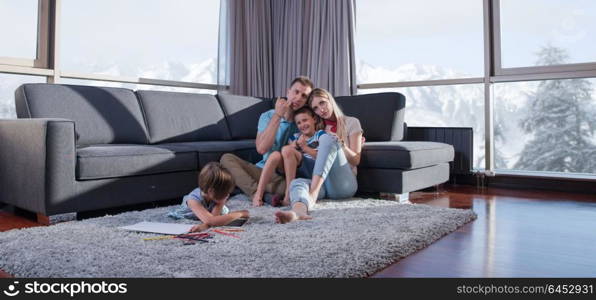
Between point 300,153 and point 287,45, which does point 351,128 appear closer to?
point 300,153

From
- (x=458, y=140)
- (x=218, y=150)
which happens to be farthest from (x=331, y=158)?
(x=458, y=140)

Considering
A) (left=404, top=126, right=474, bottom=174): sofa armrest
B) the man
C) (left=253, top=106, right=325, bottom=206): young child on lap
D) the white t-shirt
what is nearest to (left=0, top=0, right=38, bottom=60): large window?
the man

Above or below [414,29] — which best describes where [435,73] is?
below

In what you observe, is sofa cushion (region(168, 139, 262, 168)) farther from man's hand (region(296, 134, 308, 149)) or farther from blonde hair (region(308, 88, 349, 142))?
blonde hair (region(308, 88, 349, 142))

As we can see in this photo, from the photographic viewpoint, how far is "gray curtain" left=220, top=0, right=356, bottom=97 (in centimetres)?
453

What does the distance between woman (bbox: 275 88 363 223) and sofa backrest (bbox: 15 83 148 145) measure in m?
1.19

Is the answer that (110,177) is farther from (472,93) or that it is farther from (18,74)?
(472,93)

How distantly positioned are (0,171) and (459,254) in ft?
→ 8.03

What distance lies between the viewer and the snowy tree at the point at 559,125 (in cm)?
359

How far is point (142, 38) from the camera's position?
4.12 meters

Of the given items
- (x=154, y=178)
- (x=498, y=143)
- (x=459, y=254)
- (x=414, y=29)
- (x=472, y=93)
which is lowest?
(x=459, y=254)

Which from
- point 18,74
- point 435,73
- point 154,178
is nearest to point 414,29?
point 435,73

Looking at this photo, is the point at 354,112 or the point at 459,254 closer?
the point at 459,254

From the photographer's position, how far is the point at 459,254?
160 centimetres
